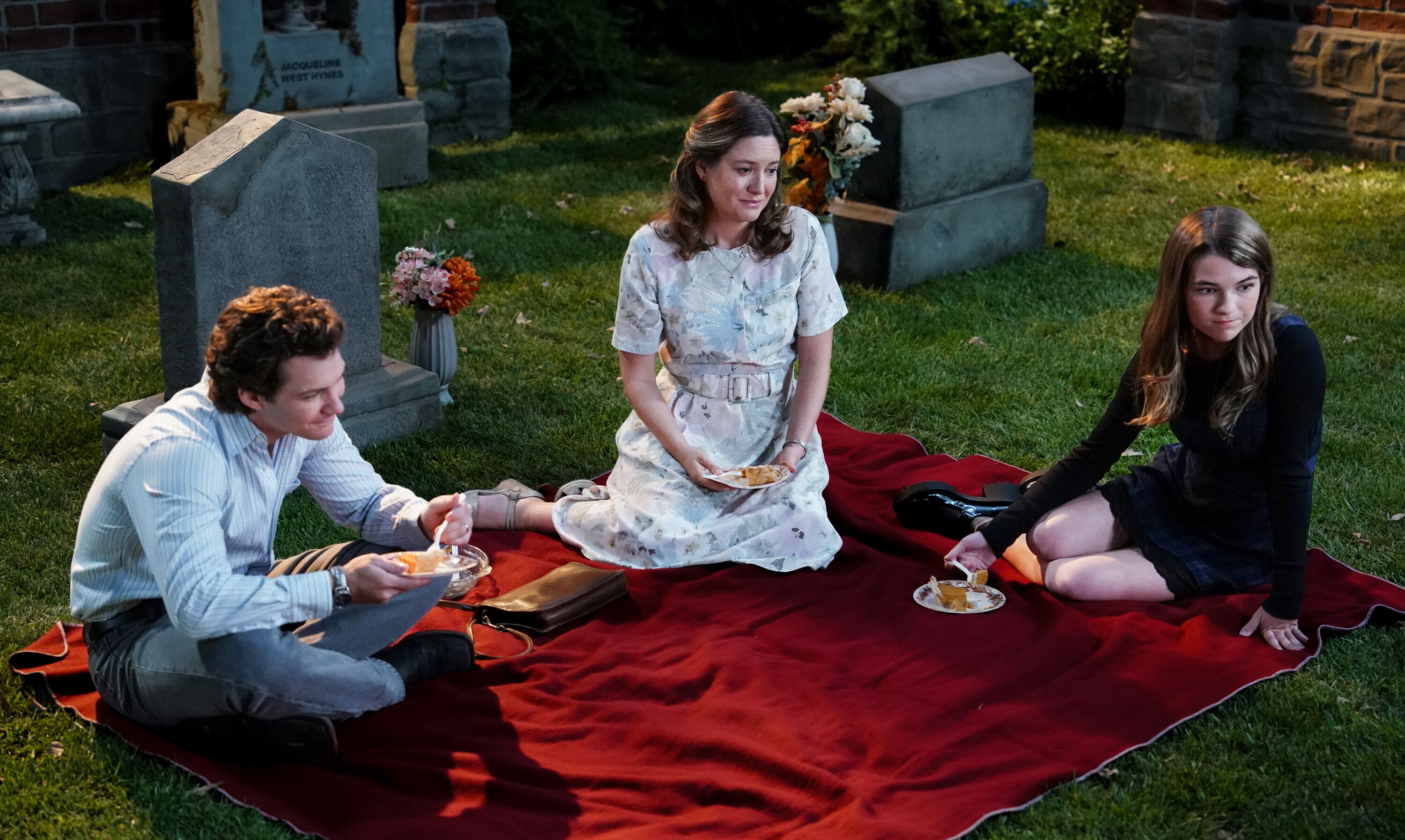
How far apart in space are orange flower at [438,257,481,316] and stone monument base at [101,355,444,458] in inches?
11.4

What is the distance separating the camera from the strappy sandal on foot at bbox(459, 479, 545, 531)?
16.0 feet

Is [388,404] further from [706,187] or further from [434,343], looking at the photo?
[706,187]

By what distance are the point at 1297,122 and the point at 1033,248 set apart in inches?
129

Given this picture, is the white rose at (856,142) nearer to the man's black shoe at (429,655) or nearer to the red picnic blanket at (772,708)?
the red picnic blanket at (772,708)

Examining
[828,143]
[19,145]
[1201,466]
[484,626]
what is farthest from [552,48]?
[1201,466]

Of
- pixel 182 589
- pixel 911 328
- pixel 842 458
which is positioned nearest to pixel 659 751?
pixel 182 589

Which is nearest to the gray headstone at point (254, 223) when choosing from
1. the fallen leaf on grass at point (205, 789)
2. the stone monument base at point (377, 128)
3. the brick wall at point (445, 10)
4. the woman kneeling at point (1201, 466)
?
the fallen leaf on grass at point (205, 789)

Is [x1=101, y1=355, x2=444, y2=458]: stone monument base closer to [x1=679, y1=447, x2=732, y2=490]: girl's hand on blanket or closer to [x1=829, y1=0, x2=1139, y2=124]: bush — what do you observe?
[x1=679, y1=447, x2=732, y2=490]: girl's hand on blanket

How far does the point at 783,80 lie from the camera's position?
13.3m

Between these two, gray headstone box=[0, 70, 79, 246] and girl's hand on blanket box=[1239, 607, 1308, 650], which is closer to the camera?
girl's hand on blanket box=[1239, 607, 1308, 650]

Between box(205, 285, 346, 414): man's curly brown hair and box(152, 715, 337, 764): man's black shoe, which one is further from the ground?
box(205, 285, 346, 414): man's curly brown hair

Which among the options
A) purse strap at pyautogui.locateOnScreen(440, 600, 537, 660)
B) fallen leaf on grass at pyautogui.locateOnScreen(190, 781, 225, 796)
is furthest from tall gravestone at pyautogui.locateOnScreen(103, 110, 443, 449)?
fallen leaf on grass at pyautogui.locateOnScreen(190, 781, 225, 796)

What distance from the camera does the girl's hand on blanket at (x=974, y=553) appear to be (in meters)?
4.29

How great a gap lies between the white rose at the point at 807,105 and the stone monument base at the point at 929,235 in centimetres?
65
